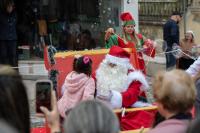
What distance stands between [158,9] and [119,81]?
1308 cm

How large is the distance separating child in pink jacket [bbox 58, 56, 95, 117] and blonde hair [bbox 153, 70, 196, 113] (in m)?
2.23

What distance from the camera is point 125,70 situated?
19.5 ft

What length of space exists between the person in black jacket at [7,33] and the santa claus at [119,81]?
5000mm

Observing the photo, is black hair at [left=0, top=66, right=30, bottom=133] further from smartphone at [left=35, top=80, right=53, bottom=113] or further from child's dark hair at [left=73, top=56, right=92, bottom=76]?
child's dark hair at [left=73, top=56, right=92, bottom=76]

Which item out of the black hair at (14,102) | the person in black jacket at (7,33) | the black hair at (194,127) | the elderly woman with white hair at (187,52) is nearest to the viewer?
the black hair at (194,127)

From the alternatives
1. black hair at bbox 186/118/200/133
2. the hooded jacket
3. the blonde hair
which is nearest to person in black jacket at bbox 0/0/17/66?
the hooded jacket

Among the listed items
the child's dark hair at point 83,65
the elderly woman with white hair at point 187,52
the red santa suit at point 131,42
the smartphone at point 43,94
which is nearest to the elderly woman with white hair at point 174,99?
the smartphone at point 43,94

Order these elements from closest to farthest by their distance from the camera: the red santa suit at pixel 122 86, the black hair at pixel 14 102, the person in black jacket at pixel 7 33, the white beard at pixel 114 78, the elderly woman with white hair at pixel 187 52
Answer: the black hair at pixel 14 102 < the red santa suit at pixel 122 86 < the white beard at pixel 114 78 < the elderly woman with white hair at pixel 187 52 < the person in black jacket at pixel 7 33

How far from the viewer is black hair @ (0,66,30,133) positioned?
256 centimetres

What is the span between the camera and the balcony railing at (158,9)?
1794 centimetres

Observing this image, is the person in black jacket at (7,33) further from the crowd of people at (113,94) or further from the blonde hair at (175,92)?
the blonde hair at (175,92)

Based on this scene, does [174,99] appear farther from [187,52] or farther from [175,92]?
[187,52]

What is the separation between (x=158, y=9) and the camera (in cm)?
1869

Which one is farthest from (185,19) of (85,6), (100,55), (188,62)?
(100,55)
